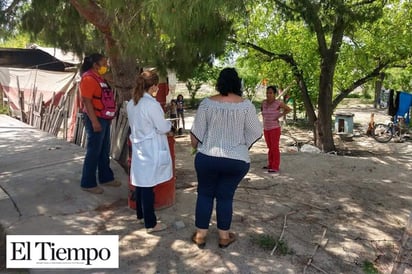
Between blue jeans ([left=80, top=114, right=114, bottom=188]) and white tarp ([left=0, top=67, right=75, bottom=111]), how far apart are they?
6.04m

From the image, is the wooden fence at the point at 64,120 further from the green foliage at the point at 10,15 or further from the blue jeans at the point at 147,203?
the blue jeans at the point at 147,203

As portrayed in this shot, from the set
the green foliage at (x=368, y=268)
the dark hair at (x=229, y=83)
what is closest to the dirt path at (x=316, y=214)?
the green foliage at (x=368, y=268)

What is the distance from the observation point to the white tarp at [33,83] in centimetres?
1094

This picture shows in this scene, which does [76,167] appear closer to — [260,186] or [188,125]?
[260,186]

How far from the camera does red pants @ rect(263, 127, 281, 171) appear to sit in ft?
19.3

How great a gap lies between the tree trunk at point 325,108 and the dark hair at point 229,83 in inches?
318

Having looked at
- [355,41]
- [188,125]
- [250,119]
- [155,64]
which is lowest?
[188,125]

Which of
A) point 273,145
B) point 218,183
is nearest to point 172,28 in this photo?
point 218,183

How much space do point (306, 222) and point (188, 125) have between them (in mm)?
12375

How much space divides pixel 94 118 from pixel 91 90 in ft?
0.94

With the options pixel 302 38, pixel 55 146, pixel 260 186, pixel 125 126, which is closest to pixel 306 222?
pixel 260 186

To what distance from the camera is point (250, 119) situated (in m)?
3.22

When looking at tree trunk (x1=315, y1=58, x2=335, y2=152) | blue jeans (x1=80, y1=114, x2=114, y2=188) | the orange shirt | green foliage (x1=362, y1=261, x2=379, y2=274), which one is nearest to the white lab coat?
the orange shirt

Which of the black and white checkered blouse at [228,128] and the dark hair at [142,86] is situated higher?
the dark hair at [142,86]
